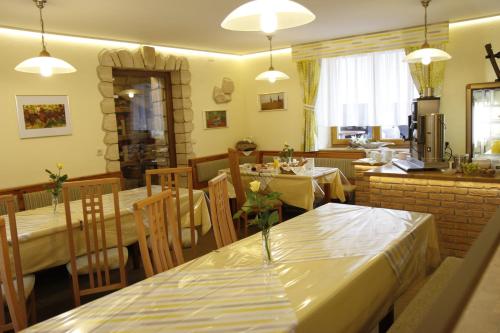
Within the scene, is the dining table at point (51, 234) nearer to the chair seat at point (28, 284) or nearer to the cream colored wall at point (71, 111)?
the chair seat at point (28, 284)

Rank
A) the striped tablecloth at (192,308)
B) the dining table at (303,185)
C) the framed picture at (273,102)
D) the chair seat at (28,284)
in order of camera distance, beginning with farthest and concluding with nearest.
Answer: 1. the framed picture at (273,102)
2. the dining table at (303,185)
3. the chair seat at (28,284)
4. the striped tablecloth at (192,308)

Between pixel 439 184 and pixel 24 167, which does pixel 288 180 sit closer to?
pixel 439 184

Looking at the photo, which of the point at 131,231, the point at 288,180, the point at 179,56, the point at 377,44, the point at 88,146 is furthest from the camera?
the point at 179,56

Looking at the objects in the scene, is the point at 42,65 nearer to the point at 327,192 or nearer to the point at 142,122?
the point at 142,122

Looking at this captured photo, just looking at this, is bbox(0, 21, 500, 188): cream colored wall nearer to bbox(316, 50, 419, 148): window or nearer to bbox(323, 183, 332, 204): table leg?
bbox(316, 50, 419, 148): window

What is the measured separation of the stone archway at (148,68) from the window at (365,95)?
2.05 meters

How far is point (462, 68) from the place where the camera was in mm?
5027

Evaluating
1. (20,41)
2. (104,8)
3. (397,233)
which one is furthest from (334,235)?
(20,41)

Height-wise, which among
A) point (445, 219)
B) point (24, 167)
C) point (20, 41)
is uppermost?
point (20, 41)

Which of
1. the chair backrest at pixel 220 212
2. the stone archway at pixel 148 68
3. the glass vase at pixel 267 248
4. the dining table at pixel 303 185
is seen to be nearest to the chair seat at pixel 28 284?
the chair backrest at pixel 220 212

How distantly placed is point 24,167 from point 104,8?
193 centimetres

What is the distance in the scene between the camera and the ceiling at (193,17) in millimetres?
3689

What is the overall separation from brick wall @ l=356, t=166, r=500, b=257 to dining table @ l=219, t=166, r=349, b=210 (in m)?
0.90

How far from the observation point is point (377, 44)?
5.50m
